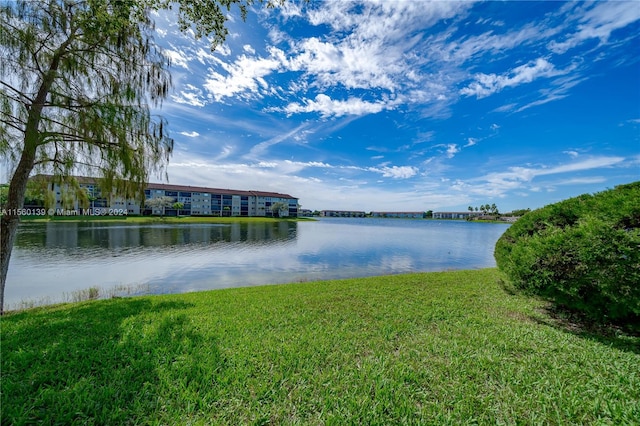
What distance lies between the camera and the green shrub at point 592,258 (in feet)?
11.9

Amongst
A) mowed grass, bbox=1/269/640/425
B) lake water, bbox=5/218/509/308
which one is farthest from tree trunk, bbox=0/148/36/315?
lake water, bbox=5/218/509/308

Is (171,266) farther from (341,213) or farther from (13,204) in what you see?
(341,213)

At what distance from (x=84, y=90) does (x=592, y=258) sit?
1056 centimetres

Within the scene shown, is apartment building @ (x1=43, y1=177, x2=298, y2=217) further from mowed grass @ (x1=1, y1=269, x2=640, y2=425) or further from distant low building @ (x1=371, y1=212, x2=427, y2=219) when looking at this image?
distant low building @ (x1=371, y1=212, x2=427, y2=219)

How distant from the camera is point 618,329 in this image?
456 centimetres

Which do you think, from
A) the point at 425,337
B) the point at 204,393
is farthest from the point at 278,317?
the point at 425,337

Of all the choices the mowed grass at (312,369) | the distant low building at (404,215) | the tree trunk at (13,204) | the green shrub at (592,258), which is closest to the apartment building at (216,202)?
the tree trunk at (13,204)

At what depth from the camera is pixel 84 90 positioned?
5.39 m

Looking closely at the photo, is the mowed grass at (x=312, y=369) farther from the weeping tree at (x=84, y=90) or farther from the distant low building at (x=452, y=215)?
the distant low building at (x=452, y=215)

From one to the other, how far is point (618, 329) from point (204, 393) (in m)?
7.31

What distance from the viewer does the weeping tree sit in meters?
4.82

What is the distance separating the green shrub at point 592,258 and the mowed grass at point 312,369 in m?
0.69

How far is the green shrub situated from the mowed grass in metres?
0.69

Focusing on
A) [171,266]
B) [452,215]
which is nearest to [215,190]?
[171,266]
